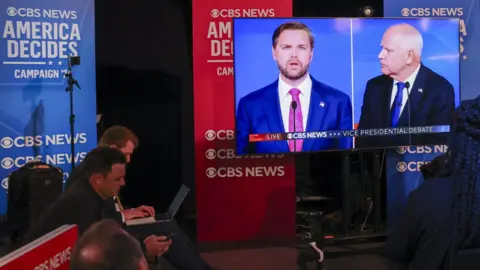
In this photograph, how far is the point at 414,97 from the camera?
17.3 feet

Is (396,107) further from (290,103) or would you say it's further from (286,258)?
(286,258)

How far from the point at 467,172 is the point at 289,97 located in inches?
119

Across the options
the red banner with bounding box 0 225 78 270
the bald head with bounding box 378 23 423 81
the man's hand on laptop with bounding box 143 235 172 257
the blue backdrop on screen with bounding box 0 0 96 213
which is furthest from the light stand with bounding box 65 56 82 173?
the red banner with bounding box 0 225 78 270

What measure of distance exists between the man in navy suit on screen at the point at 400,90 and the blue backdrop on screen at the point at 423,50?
5 cm

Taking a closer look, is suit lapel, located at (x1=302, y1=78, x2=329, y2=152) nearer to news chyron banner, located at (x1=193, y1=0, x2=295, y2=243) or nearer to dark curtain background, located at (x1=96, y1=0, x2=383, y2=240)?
news chyron banner, located at (x1=193, y1=0, x2=295, y2=243)

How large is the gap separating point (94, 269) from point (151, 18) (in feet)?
14.2

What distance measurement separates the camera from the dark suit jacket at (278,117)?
502 cm

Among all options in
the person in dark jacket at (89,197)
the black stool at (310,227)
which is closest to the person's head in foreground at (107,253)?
the person in dark jacket at (89,197)

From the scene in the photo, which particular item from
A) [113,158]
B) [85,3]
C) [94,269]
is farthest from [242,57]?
[94,269]

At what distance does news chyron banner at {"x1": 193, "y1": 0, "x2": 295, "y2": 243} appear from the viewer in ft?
17.9

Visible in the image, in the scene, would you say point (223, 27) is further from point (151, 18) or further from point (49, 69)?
point (49, 69)

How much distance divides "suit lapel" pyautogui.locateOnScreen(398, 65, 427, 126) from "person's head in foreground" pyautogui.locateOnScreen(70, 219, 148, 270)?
13.6 ft

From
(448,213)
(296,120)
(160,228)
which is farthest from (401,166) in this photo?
(448,213)

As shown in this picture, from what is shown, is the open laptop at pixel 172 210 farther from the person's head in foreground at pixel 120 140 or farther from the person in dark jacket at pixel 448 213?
the person in dark jacket at pixel 448 213
